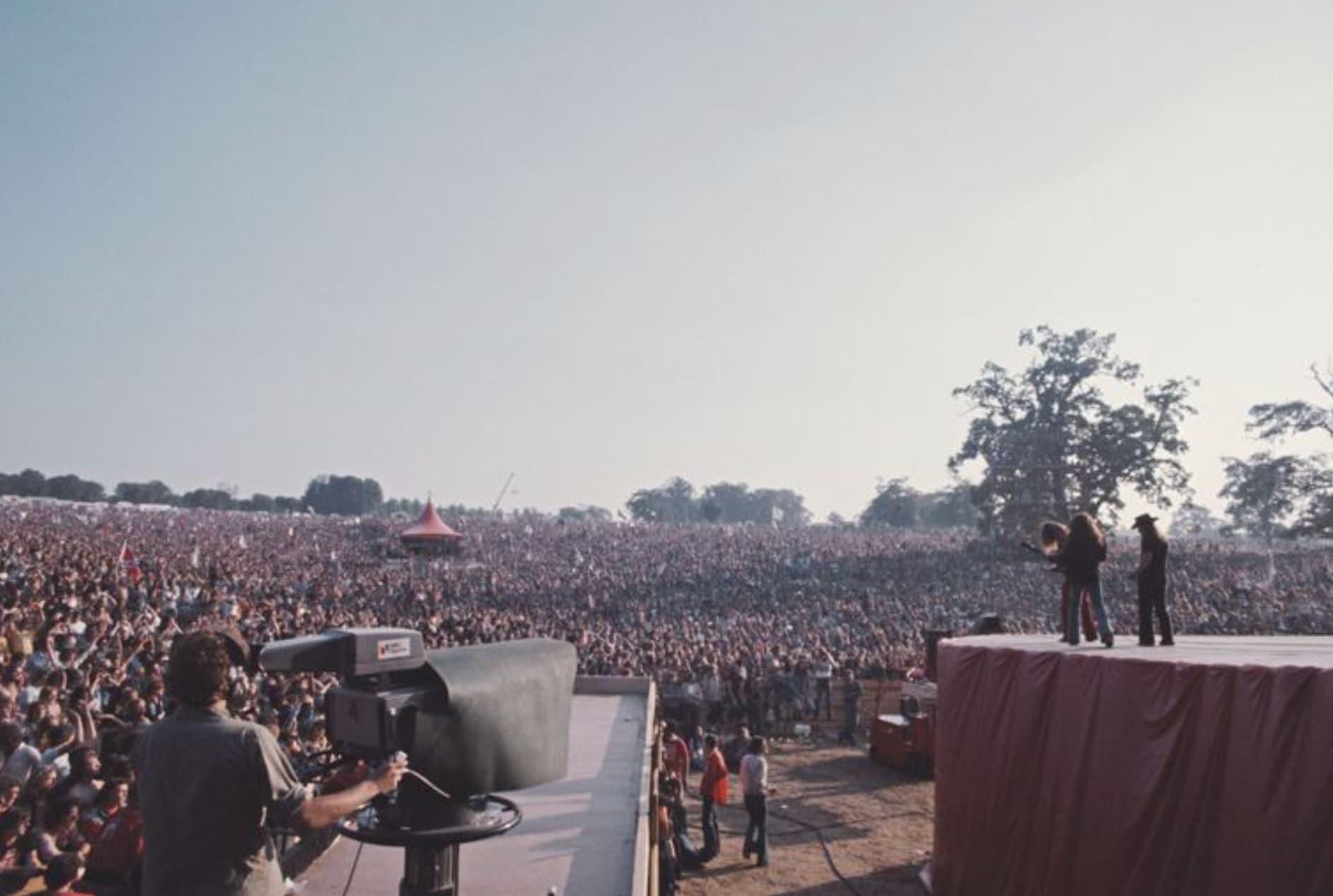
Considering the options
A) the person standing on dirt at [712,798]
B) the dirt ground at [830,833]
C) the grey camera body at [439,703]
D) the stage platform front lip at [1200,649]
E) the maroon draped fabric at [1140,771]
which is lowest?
the dirt ground at [830,833]

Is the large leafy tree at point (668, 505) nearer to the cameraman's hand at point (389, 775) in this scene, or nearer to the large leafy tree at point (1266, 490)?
the large leafy tree at point (1266, 490)

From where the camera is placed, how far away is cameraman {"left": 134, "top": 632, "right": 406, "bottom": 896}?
8.94 feet

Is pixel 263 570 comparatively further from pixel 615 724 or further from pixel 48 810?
pixel 48 810

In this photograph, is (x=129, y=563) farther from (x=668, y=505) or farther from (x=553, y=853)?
(x=668, y=505)

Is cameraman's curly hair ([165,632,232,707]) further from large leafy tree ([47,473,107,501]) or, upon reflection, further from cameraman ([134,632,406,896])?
large leafy tree ([47,473,107,501])

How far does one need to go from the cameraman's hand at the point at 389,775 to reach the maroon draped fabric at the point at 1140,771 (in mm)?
6324

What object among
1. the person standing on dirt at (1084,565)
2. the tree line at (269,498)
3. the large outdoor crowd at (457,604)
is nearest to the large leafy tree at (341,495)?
the tree line at (269,498)

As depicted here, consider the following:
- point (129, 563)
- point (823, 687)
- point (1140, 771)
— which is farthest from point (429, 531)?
point (1140, 771)

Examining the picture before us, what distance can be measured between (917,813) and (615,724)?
5.78 meters

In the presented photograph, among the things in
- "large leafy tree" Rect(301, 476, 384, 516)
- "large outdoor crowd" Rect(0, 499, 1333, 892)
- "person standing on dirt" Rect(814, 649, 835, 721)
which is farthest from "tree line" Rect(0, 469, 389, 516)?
"person standing on dirt" Rect(814, 649, 835, 721)

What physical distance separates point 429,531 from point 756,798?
28485 mm

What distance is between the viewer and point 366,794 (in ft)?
8.51

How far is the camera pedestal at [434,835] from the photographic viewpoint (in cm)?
291

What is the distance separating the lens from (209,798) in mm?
2730
